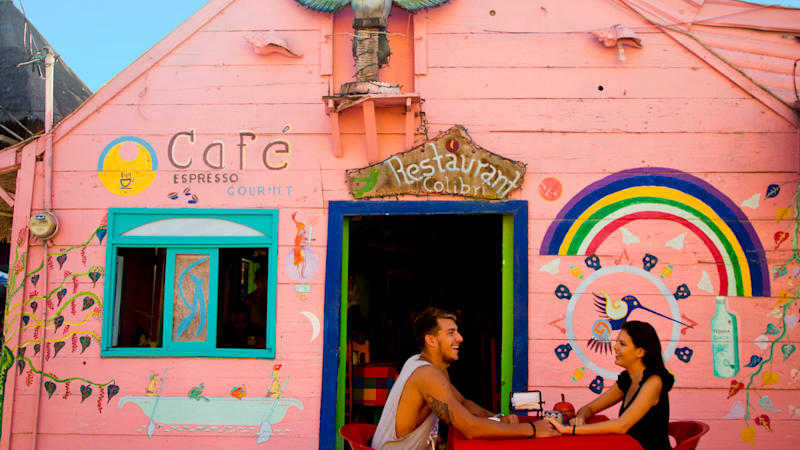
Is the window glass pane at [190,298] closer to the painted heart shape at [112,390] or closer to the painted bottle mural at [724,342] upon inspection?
the painted heart shape at [112,390]

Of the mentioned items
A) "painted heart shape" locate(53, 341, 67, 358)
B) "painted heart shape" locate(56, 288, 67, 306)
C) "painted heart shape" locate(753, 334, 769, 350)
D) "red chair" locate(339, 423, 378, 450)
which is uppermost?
"painted heart shape" locate(56, 288, 67, 306)

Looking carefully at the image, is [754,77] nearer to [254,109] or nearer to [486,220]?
[486,220]

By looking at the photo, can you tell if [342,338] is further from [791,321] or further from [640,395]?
[791,321]

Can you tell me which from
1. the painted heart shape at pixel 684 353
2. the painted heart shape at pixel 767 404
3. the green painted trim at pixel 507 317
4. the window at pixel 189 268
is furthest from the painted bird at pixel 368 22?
the painted heart shape at pixel 767 404

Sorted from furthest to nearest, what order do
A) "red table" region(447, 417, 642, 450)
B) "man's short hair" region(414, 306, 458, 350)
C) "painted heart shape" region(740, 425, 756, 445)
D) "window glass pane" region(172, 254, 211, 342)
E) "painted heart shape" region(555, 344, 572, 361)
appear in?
"window glass pane" region(172, 254, 211, 342) < "painted heart shape" region(555, 344, 572, 361) < "painted heart shape" region(740, 425, 756, 445) < "man's short hair" region(414, 306, 458, 350) < "red table" region(447, 417, 642, 450)

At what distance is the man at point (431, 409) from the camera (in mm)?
3264

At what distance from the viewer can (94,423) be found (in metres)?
5.27

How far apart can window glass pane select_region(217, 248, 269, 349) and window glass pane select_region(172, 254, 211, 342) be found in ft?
0.68

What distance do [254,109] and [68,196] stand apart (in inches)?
70.0

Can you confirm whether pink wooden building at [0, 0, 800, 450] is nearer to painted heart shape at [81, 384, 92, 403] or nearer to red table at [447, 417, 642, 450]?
painted heart shape at [81, 384, 92, 403]

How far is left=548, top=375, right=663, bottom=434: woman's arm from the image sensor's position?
3.28 meters

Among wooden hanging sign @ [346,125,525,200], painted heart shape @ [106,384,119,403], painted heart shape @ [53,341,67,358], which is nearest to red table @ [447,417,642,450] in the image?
wooden hanging sign @ [346,125,525,200]

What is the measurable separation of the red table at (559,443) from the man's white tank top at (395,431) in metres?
0.26

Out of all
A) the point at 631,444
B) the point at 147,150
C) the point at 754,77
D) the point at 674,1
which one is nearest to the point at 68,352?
the point at 147,150
